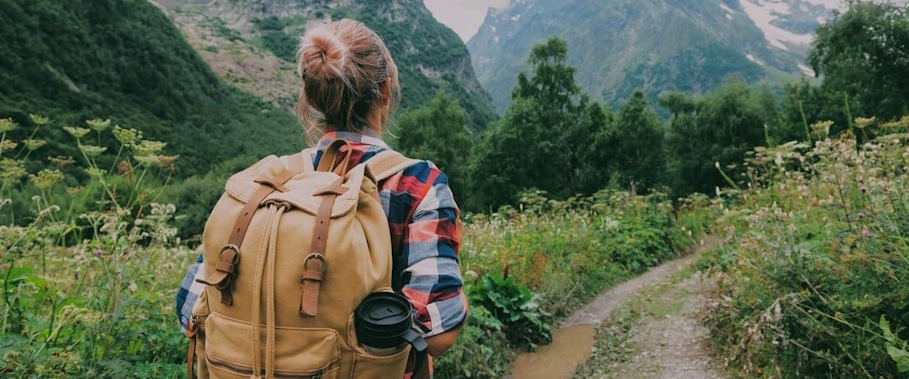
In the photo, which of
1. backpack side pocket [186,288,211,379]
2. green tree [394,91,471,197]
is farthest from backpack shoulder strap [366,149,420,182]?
green tree [394,91,471,197]

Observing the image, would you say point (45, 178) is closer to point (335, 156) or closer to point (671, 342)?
point (335, 156)

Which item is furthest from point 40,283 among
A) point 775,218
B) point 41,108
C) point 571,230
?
point 41,108

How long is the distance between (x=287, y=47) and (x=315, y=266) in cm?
16961

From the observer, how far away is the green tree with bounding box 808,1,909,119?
23.1m

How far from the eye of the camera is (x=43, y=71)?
48719 mm

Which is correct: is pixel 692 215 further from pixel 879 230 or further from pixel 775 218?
pixel 879 230

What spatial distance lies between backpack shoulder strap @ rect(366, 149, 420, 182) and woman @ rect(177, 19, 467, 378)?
0.06 ft

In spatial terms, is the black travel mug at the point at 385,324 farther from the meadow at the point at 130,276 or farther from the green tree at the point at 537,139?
the green tree at the point at 537,139

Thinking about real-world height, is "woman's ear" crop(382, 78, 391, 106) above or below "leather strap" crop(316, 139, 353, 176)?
above

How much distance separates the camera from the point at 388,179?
4.70ft

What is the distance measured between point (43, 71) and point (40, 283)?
197 ft

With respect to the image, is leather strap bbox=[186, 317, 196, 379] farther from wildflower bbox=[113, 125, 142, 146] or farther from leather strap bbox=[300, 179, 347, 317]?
wildflower bbox=[113, 125, 142, 146]

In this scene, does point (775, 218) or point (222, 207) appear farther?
point (775, 218)

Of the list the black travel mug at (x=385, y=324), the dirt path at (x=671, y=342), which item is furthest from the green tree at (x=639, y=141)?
the black travel mug at (x=385, y=324)
